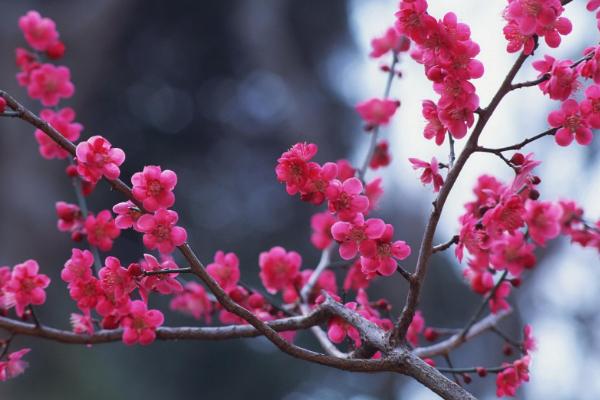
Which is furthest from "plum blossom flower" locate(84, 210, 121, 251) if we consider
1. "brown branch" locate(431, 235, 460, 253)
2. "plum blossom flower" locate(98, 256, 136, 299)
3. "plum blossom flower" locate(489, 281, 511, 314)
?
"plum blossom flower" locate(489, 281, 511, 314)

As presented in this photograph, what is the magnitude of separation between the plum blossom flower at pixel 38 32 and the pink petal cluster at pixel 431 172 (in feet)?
3.41

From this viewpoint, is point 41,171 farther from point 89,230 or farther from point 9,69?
point 89,230

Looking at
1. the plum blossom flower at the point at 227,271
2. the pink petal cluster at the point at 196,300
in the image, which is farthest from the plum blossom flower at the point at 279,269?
the pink petal cluster at the point at 196,300

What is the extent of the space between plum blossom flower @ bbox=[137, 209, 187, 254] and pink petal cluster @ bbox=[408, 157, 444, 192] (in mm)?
362

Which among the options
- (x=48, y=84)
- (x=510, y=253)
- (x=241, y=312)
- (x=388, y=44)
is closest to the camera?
(x=241, y=312)

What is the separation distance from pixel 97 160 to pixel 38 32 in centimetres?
82

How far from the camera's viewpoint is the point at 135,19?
6.25 meters

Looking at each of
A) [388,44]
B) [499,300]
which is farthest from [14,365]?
[388,44]

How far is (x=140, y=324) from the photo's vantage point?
1.15 m

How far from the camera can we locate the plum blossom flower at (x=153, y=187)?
951 millimetres

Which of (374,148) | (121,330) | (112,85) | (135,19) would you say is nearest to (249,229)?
(112,85)

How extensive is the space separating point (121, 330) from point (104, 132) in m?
4.77

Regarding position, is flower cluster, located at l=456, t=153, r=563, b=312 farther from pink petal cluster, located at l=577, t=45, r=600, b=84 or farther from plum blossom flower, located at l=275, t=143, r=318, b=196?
plum blossom flower, located at l=275, t=143, r=318, b=196

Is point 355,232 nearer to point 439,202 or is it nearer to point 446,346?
point 439,202
